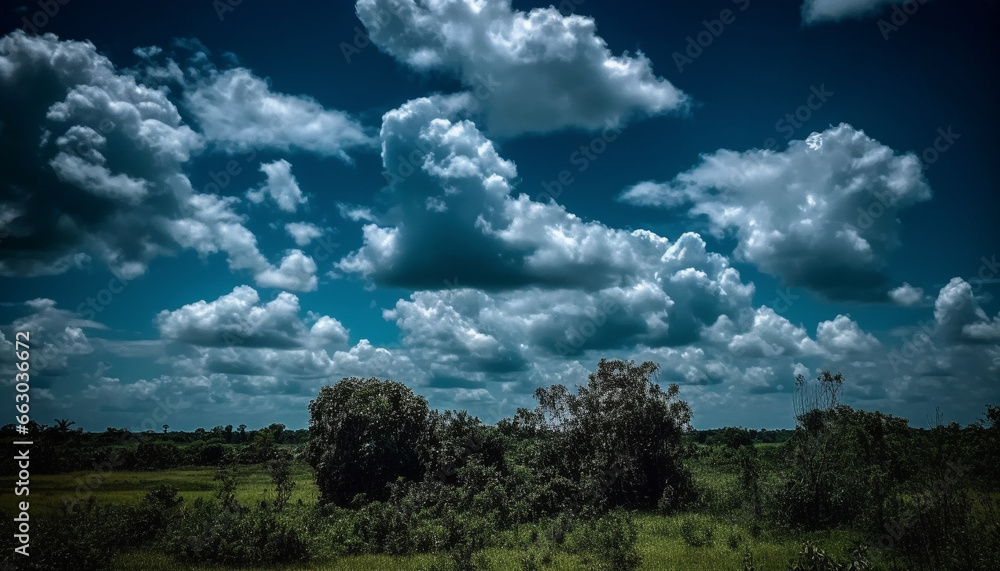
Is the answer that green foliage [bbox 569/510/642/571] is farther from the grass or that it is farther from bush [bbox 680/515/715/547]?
bush [bbox 680/515/715/547]

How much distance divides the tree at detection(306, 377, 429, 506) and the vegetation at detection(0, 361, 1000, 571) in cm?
10

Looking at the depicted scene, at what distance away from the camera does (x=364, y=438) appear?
29547 mm

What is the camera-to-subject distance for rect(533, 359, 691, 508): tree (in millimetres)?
29828

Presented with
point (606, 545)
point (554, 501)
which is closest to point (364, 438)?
point (554, 501)

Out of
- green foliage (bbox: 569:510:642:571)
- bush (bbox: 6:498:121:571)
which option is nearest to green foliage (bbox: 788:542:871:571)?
green foliage (bbox: 569:510:642:571)

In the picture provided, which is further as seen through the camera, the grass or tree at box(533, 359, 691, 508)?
tree at box(533, 359, 691, 508)

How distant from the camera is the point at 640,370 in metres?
32.5

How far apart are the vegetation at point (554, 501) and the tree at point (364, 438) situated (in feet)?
0.32

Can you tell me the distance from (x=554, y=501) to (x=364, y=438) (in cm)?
1088

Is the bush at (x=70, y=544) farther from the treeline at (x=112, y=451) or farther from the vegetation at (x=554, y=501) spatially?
the treeline at (x=112, y=451)

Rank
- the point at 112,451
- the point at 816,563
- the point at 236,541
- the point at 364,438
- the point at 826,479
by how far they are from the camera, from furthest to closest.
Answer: the point at 112,451 → the point at 364,438 → the point at 826,479 → the point at 236,541 → the point at 816,563

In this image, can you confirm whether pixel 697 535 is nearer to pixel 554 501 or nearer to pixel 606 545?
pixel 606 545

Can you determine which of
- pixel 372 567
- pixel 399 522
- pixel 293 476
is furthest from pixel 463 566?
pixel 293 476

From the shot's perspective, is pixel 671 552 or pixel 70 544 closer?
pixel 70 544
